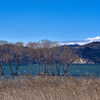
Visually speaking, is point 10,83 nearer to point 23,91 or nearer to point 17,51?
point 23,91

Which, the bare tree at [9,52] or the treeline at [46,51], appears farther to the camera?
the bare tree at [9,52]

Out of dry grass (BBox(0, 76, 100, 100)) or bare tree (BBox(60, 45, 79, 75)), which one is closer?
dry grass (BBox(0, 76, 100, 100))

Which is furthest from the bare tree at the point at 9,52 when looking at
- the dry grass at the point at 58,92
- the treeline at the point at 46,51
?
the dry grass at the point at 58,92

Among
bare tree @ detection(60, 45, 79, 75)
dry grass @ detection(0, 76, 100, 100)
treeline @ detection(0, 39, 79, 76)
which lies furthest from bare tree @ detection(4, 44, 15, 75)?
dry grass @ detection(0, 76, 100, 100)

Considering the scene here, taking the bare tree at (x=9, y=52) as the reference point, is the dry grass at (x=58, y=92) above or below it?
below

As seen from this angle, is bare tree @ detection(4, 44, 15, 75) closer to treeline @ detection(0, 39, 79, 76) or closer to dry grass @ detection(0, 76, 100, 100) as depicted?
treeline @ detection(0, 39, 79, 76)

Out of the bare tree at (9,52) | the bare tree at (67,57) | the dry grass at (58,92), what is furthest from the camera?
the bare tree at (9,52)

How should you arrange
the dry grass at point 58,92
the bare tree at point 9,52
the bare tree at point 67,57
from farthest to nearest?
the bare tree at point 9,52 → the bare tree at point 67,57 → the dry grass at point 58,92

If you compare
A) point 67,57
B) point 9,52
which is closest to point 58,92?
point 67,57

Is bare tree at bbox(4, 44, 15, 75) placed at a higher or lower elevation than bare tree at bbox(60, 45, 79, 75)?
higher

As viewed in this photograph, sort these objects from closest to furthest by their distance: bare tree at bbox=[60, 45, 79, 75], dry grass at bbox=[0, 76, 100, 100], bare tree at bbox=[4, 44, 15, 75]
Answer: dry grass at bbox=[0, 76, 100, 100]
bare tree at bbox=[60, 45, 79, 75]
bare tree at bbox=[4, 44, 15, 75]

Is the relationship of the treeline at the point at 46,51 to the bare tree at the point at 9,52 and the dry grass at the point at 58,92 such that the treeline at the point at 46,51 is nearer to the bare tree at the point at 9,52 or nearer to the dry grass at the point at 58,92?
the bare tree at the point at 9,52

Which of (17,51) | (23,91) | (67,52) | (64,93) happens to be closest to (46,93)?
(64,93)

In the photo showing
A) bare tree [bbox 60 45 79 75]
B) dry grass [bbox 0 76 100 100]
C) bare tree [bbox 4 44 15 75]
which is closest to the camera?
dry grass [bbox 0 76 100 100]
